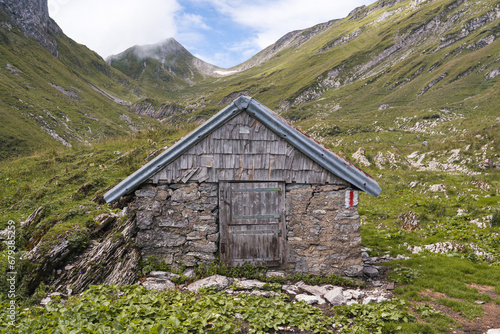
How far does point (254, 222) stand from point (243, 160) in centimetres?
181

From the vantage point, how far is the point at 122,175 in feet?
37.4

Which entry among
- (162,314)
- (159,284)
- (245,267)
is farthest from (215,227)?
(162,314)

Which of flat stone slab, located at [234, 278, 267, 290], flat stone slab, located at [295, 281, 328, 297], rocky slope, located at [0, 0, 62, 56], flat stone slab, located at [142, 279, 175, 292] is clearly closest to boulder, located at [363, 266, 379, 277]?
flat stone slab, located at [295, 281, 328, 297]

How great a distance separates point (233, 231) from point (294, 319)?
2.84 metres

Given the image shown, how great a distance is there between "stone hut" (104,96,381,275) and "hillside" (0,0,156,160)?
20693 mm

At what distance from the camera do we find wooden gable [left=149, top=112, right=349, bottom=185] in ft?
24.3

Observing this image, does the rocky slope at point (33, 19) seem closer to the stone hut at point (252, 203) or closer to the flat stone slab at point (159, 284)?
the stone hut at point (252, 203)

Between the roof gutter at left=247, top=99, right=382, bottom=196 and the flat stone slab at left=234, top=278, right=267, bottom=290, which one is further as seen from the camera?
the roof gutter at left=247, top=99, right=382, bottom=196

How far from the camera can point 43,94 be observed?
195 ft

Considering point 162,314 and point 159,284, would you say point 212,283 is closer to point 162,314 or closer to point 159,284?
point 159,284

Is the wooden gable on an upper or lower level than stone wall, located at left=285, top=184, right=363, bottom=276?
upper

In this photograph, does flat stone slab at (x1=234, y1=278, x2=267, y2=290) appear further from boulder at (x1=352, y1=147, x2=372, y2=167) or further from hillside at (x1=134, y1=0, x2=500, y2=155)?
hillside at (x1=134, y1=0, x2=500, y2=155)

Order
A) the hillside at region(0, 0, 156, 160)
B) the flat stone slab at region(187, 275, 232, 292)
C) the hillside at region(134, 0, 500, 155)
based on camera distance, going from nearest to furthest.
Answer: the flat stone slab at region(187, 275, 232, 292)
the hillside at region(0, 0, 156, 160)
the hillside at region(134, 0, 500, 155)

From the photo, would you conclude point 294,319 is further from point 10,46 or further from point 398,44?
point 398,44
